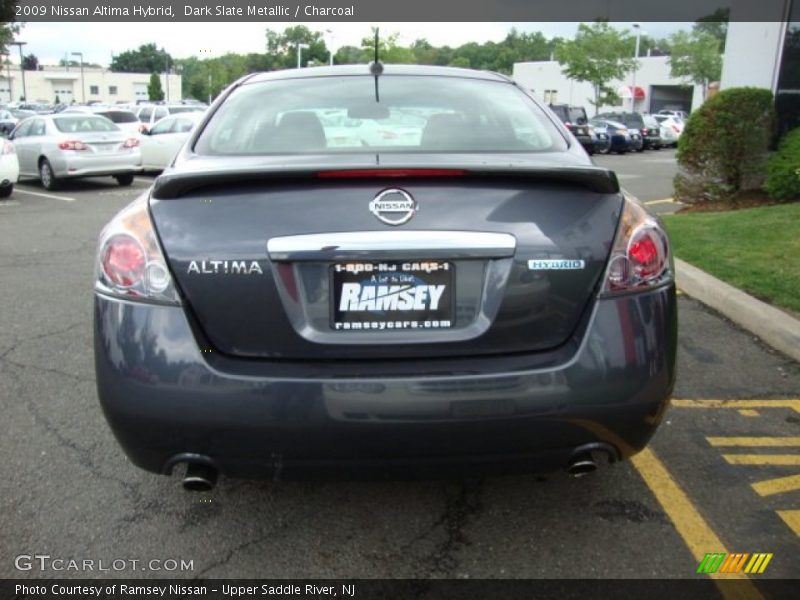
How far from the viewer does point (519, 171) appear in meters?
2.31

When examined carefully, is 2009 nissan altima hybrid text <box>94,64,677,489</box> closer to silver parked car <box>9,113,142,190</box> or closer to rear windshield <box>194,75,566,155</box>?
rear windshield <box>194,75,566,155</box>

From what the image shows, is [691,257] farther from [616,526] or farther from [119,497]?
[119,497]

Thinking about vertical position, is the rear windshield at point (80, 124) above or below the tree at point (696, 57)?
below

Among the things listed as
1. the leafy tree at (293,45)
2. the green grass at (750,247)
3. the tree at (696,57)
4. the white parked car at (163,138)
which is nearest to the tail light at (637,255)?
the green grass at (750,247)

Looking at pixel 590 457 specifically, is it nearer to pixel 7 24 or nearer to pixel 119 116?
pixel 119 116

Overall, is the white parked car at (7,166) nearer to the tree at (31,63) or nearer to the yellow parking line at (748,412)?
the yellow parking line at (748,412)

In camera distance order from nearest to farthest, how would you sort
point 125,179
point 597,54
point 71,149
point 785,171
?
point 785,171 < point 71,149 < point 125,179 < point 597,54

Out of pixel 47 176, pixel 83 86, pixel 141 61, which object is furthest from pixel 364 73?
pixel 141 61

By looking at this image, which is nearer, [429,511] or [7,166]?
[429,511]

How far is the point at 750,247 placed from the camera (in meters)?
6.79

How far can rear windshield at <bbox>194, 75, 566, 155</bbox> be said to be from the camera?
2.84m

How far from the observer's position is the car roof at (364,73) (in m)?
3.51

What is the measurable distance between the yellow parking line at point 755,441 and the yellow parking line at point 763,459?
0.11m

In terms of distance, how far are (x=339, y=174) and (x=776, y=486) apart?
2204 millimetres
